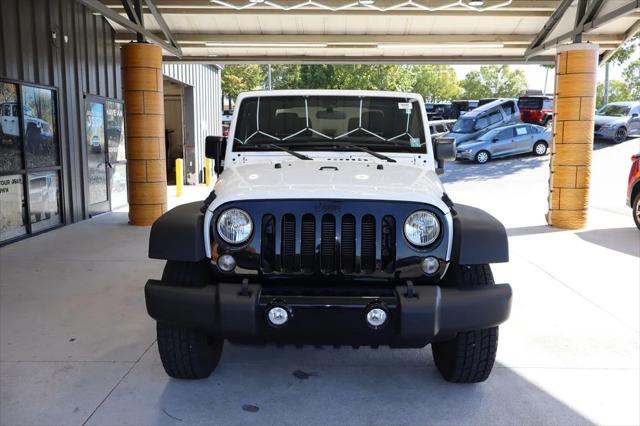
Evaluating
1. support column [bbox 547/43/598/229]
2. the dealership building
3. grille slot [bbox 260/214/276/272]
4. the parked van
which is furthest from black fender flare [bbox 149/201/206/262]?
the parked van

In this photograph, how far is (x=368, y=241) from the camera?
3170mm

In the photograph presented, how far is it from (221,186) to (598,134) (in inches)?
938

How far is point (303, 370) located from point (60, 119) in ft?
→ 24.5

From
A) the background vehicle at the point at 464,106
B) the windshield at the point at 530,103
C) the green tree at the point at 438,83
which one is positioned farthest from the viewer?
the green tree at the point at 438,83

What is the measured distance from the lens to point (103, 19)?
11.2 m

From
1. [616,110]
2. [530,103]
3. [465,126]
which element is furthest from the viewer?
[530,103]

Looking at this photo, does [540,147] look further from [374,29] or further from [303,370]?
[303,370]

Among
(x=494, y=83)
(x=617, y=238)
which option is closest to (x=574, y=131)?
(x=617, y=238)

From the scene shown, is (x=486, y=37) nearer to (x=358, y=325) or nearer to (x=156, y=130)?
(x=156, y=130)

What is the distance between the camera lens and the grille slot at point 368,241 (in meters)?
3.15

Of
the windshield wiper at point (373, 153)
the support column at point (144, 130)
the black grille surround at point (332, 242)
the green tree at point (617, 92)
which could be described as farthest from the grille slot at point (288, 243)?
the green tree at point (617, 92)

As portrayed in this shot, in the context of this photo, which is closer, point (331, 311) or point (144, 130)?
point (331, 311)

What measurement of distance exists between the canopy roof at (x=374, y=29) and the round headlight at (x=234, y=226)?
650 centimetres

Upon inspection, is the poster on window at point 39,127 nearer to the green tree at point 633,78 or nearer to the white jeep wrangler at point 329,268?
the white jeep wrangler at point 329,268
